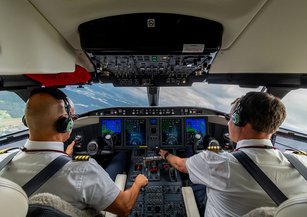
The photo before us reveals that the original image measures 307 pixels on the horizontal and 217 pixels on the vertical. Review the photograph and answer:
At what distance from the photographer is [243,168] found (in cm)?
119

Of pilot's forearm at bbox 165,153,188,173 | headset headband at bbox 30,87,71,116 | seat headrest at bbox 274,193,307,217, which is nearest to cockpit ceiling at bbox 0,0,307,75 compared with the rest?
headset headband at bbox 30,87,71,116

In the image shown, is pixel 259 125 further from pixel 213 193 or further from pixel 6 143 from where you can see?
pixel 6 143

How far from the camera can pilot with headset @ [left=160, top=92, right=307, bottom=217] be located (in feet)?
3.67

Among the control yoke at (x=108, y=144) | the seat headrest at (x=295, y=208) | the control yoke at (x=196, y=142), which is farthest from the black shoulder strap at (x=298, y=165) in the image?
the control yoke at (x=108, y=144)

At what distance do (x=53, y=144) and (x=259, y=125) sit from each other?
51.2 inches

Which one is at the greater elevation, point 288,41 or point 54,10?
point 54,10

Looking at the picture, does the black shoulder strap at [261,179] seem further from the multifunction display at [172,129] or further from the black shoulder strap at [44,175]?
the multifunction display at [172,129]

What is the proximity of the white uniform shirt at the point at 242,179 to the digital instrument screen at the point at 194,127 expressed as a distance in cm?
126

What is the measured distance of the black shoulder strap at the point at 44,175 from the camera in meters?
0.98

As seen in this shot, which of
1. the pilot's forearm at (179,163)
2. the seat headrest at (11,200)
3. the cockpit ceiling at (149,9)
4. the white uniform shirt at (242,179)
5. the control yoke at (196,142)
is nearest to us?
the seat headrest at (11,200)

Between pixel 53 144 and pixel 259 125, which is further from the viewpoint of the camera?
pixel 259 125

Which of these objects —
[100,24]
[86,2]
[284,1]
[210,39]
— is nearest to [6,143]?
[100,24]

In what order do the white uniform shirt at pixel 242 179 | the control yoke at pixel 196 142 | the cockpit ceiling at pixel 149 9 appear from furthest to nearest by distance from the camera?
the control yoke at pixel 196 142 < the white uniform shirt at pixel 242 179 < the cockpit ceiling at pixel 149 9

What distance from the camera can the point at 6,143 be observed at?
7.43 ft
